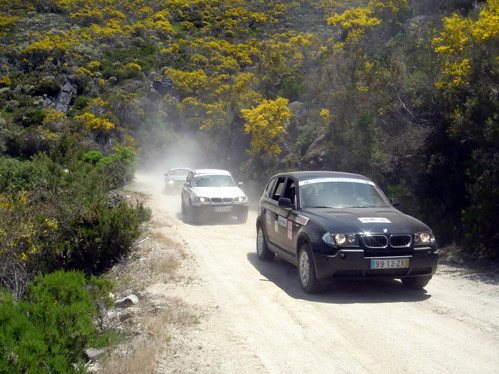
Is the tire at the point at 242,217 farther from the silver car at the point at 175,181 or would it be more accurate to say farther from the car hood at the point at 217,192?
the silver car at the point at 175,181

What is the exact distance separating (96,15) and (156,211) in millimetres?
62254

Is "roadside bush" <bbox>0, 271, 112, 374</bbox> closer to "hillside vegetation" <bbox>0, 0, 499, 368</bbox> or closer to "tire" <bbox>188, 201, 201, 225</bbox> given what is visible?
"hillside vegetation" <bbox>0, 0, 499, 368</bbox>

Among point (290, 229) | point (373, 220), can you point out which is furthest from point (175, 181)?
point (373, 220)

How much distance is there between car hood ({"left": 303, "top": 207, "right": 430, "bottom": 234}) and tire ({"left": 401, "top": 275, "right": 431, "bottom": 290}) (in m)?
0.75

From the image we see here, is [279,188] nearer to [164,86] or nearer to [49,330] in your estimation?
[49,330]

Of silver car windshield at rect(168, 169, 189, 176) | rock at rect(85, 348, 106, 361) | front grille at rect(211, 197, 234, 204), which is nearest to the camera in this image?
rock at rect(85, 348, 106, 361)

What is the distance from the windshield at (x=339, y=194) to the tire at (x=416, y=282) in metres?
1.31

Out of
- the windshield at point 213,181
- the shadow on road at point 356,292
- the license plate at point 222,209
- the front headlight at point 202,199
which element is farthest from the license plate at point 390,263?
the windshield at point 213,181

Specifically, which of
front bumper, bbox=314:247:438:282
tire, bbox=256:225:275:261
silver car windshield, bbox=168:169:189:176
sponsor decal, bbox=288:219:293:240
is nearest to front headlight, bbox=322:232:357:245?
front bumper, bbox=314:247:438:282

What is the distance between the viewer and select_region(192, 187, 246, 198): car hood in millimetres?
16119

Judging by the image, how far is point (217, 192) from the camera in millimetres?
16359

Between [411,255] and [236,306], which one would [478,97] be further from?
[236,306]

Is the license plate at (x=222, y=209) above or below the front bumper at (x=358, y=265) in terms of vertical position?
below

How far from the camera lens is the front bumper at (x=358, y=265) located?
21.2ft
